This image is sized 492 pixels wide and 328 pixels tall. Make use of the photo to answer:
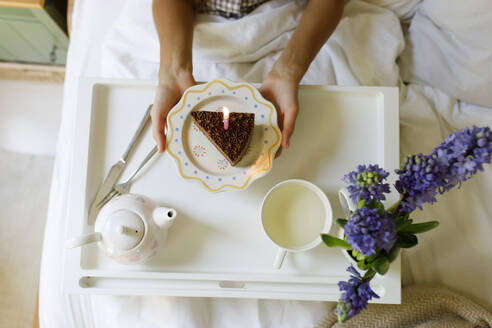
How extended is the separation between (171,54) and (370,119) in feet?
1.63

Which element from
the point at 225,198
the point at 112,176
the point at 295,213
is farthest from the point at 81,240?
the point at 295,213

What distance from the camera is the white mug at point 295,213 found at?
2.28ft

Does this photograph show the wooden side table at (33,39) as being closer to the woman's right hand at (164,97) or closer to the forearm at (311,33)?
the woman's right hand at (164,97)

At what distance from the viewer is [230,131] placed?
2.27 ft

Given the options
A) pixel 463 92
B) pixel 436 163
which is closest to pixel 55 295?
pixel 436 163

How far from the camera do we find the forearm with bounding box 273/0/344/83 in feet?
2.73

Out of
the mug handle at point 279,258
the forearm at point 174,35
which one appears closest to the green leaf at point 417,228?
→ the mug handle at point 279,258

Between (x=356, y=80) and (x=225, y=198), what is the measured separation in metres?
0.53

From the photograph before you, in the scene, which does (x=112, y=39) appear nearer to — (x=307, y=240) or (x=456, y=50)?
(x=307, y=240)

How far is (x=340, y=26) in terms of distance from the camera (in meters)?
1.03

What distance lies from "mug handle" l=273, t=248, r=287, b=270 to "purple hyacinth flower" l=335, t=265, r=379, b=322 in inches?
6.9

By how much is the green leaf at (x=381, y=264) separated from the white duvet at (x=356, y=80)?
0.40m

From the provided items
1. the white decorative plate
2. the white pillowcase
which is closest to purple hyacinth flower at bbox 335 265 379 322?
the white decorative plate

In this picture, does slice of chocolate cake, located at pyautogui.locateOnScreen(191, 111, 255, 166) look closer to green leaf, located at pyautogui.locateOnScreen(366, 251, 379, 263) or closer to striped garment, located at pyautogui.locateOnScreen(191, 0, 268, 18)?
green leaf, located at pyautogui.locateOnScreen(366, 251, 379, 263)
